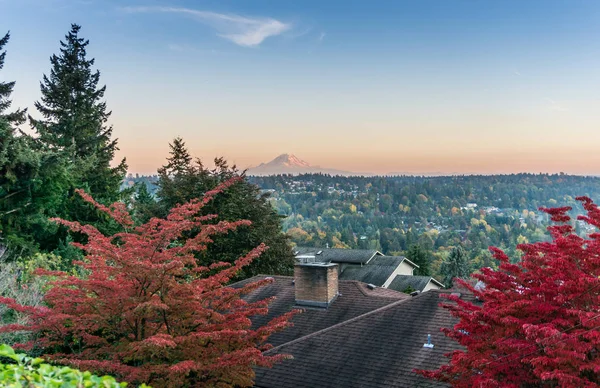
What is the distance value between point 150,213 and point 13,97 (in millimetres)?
9887

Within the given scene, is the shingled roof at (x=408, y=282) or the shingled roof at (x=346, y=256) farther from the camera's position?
the shingled roof at (x=346, y=256)

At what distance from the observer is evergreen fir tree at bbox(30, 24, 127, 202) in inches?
1190

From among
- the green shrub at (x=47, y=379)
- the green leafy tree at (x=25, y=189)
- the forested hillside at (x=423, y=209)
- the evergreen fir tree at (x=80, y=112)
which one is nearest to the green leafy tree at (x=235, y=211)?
the evergreen fir tree at (x=80, y=112)

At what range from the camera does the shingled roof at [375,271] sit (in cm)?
4384

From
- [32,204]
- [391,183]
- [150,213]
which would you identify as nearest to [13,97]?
[32,204]

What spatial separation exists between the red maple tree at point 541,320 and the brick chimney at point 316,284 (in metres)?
7.26

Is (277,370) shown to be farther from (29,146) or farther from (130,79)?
(130,79)

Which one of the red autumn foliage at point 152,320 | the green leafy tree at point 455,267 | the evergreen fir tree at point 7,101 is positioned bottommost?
the green leafy tree at point 455,267

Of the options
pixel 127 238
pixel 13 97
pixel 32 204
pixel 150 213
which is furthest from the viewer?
pixel 150 213

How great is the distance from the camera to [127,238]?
8922 mm

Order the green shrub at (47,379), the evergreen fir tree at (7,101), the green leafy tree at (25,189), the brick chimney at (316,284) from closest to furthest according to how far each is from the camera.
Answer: the green shrub at (47,379)
the brick chimney at (316,284)
the green leafy tree at (25,189)
the evergreen fir tree at (7,101)

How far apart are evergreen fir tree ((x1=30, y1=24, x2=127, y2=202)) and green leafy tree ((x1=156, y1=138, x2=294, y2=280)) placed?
3564mm

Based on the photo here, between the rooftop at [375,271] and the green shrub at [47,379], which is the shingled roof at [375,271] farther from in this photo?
the green shrub at [47,379]

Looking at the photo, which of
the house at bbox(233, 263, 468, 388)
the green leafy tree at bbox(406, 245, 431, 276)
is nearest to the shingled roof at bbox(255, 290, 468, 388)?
the house at bbox(233, 263, 468, 388)
